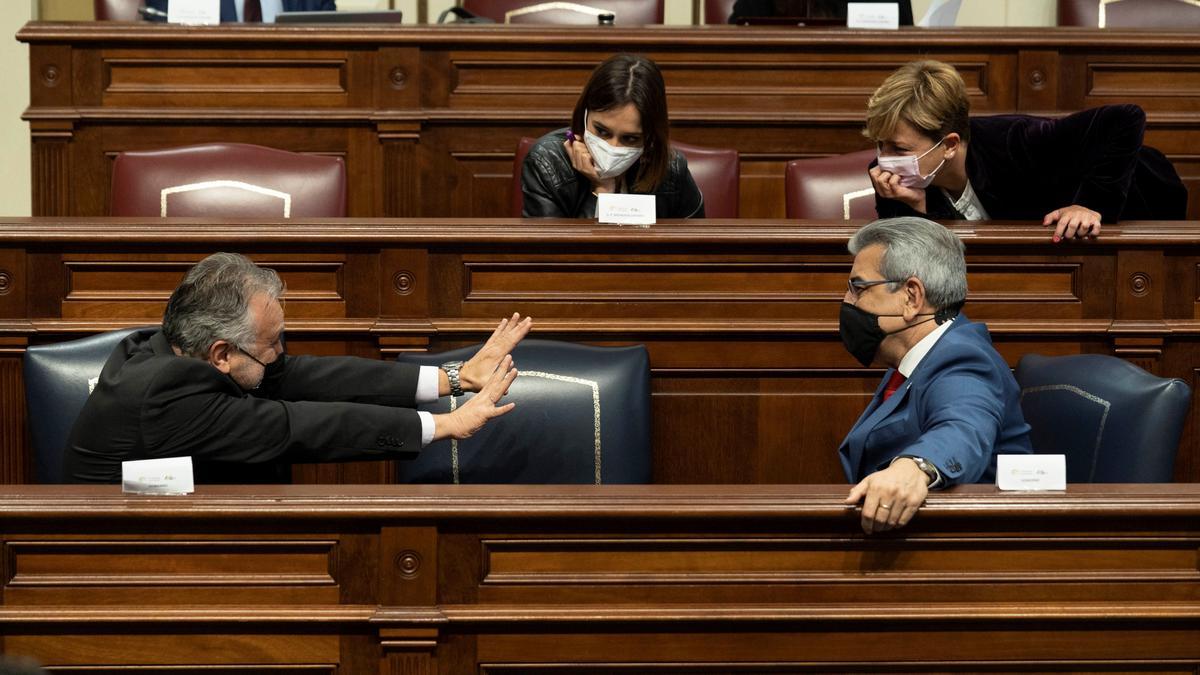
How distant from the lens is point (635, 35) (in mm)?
3139

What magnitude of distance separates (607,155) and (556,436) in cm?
73

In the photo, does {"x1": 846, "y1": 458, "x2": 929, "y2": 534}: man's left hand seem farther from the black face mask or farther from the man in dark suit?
the man in dark suit

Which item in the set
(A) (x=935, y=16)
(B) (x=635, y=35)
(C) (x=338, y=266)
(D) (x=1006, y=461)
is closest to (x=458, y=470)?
(C) (x=338, y=266)

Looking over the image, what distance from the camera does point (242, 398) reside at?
191 centimetres

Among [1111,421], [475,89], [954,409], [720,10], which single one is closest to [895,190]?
[1111,421]

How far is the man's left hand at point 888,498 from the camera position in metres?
1.50

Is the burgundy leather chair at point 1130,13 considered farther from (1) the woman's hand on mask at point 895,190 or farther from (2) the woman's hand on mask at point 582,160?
(2) the woman's hand on mask at point 582,160

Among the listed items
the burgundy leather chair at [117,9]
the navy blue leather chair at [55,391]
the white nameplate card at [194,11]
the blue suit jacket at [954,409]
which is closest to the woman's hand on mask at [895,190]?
the blue suit jacket at [954,409]

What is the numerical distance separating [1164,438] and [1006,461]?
0.41 m

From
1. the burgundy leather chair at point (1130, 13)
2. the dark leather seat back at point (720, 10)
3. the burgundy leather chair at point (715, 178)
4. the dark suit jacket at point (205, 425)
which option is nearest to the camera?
the dark suit jacket at point (205, 425)

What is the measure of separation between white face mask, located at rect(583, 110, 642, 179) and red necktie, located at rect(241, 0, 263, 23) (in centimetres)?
134

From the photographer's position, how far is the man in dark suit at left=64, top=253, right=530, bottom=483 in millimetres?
1847

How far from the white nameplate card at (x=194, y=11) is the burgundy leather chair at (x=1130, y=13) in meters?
2.24

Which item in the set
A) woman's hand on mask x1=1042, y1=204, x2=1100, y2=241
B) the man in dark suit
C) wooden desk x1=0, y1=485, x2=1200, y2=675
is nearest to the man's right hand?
the man in dark suit
